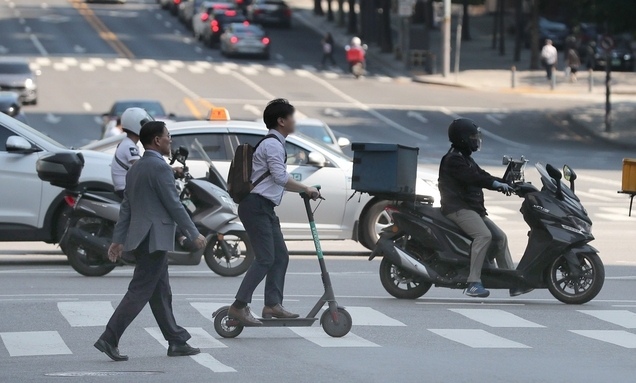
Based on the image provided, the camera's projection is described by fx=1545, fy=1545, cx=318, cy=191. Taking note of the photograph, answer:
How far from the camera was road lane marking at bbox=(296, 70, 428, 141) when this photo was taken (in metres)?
47.2

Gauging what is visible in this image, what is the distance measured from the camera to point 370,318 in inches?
505

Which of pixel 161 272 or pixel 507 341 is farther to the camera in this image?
pixel 507 341

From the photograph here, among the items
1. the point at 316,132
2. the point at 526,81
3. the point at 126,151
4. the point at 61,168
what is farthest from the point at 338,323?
the point at 526,81

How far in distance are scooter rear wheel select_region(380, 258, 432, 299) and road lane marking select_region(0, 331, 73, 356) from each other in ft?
11.4

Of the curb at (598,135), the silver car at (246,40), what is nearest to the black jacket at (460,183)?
the curb at (598,135)

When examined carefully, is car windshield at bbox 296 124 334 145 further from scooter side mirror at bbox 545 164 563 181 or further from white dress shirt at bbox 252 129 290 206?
white dress shirt at bbox 252 129 290 206

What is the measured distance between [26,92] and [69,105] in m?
1.49

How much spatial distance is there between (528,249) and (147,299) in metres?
4.51

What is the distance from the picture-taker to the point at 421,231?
13977mm

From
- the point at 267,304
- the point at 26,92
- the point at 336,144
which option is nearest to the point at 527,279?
the point at 267,304

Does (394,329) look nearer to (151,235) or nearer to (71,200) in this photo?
(151,235)

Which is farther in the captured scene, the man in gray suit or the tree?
the tree

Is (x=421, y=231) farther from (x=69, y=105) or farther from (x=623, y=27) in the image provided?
A: (x=69, y=105)

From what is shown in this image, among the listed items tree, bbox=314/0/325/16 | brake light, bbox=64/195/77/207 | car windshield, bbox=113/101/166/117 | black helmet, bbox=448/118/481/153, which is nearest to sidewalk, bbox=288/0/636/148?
tree, bbox=314/0/325/16
